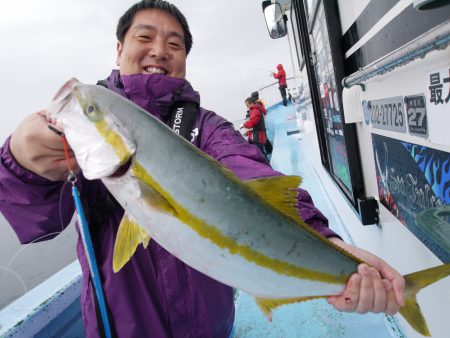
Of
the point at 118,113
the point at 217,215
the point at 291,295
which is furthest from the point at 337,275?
the point at 118,113

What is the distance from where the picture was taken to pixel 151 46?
1.82 meters

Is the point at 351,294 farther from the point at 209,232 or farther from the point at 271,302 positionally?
the point at 209,232

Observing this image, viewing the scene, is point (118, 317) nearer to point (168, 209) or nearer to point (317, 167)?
point (168, 209)

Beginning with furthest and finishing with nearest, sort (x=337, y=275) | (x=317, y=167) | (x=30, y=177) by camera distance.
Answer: (x=317, y=167), (x=30, y=177), (x=337, y=275)

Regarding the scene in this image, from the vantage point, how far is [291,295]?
114cm

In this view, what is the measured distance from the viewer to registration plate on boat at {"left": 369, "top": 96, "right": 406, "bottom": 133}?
1.79 metres

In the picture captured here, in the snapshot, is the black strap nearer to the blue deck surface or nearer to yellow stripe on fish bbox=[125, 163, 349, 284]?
yellow stripe on fish bbox=[125, 163, 349, 284]

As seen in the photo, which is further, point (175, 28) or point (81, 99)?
point (175, 28)

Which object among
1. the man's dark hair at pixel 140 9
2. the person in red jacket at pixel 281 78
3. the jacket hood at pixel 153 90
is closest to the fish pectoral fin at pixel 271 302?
the jacket hood at pixel 153 90

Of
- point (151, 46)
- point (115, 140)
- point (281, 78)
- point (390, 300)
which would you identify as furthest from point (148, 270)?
point (281, 78)

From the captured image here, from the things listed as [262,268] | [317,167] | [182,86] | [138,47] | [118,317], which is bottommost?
[317,167]

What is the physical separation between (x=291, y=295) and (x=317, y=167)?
5.57m

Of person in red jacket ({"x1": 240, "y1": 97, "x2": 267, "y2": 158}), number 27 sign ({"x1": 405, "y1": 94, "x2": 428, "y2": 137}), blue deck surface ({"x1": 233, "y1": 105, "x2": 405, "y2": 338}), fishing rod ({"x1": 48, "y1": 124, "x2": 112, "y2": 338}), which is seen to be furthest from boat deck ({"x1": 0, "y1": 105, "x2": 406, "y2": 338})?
person in red jacket ({"x1": 240, "y1": 97, "x2": 267, "y2": 158})

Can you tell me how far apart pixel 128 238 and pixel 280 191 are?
563 mm
